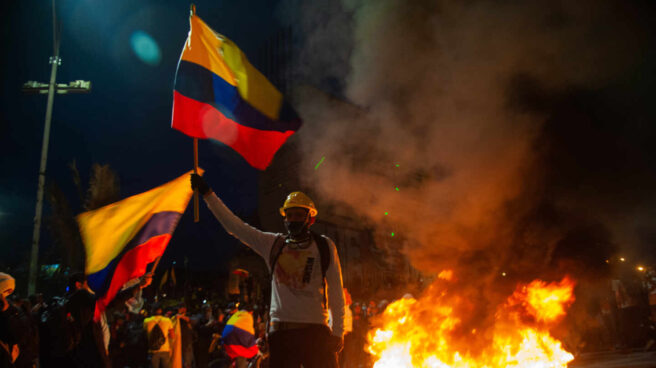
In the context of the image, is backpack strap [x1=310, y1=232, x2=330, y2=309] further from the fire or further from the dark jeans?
the fire

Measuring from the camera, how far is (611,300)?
12.2m

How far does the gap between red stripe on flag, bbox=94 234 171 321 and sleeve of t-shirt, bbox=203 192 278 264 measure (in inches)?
60.3

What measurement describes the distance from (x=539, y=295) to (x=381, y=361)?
14.0 feet

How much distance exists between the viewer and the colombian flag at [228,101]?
3967 millimetres

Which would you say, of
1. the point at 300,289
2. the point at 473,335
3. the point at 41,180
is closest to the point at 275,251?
the point at 300,289

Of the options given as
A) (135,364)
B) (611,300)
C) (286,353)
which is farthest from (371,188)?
(286,353)

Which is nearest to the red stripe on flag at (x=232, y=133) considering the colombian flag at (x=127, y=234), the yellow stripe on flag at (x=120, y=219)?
the yellow stripe on flag at (x=120, y=219)

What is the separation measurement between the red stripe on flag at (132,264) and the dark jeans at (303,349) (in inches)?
85.1

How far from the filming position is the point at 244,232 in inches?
115

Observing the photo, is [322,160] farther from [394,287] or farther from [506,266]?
[394,287]

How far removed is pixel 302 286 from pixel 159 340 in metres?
5.63

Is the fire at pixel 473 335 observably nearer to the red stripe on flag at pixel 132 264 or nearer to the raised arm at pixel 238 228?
the red stripe on flag at pixel 132 264

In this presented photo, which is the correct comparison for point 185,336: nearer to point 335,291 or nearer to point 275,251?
point 275,251

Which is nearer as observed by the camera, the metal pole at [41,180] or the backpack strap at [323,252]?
the backpack strap at [323,252]
